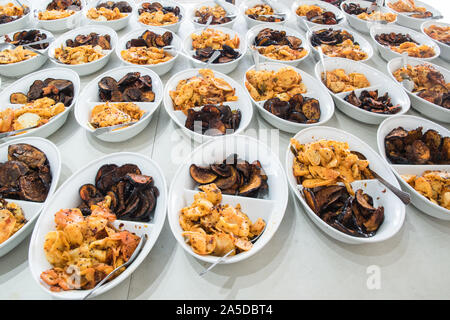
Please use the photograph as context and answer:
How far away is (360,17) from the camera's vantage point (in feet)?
9.87

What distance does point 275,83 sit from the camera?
6.99 feet

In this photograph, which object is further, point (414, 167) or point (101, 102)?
point (101, 102)

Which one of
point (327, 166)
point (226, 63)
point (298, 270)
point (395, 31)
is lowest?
point (298, 270)

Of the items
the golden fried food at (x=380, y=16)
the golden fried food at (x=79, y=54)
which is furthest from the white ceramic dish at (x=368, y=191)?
the golden fried food at (x=380, y=16)

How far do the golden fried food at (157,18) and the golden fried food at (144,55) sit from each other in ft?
1.94

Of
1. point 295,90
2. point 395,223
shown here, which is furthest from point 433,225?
point 295,90

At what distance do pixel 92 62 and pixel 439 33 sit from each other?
345cm

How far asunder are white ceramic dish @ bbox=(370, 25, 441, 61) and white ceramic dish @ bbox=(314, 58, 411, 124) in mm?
475

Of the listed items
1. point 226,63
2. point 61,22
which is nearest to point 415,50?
point 226,63

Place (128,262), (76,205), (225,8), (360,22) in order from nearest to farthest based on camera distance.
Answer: (128,262) → (76,205) → (360,22) → (225,8)

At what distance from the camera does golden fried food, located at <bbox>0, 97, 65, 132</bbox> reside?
1726 millimetres

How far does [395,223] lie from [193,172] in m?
1.04

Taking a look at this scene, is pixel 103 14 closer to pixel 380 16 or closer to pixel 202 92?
pixel 202 92
